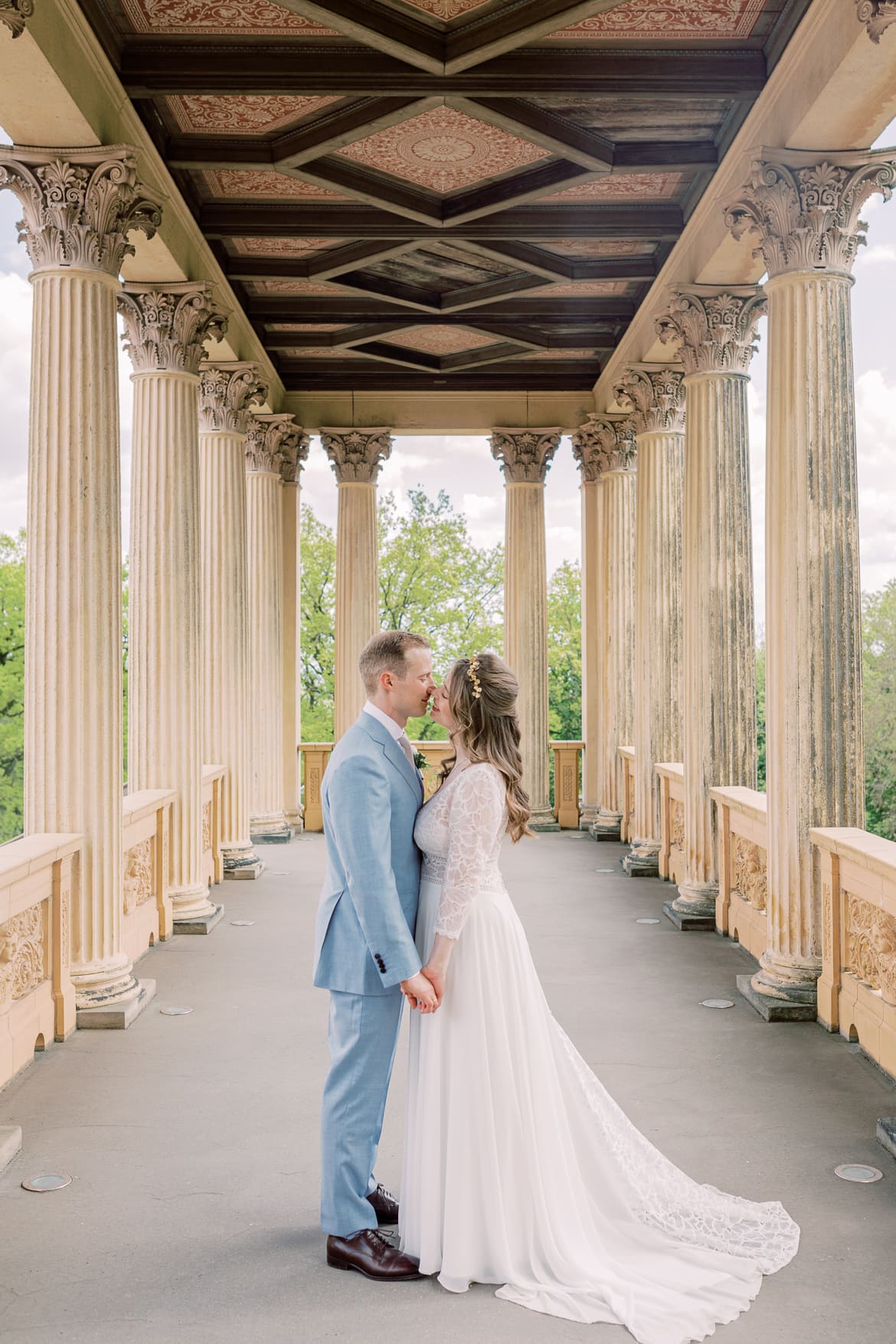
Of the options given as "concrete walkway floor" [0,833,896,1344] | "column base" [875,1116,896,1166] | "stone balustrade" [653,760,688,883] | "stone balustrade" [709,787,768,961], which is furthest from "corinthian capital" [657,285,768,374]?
"column base" [875,1116,896,1166]

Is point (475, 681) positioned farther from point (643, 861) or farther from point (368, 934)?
point (643, 861)

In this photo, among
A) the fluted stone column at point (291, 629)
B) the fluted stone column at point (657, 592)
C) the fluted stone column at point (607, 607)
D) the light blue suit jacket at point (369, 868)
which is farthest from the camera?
the fluted stone column at point (291, 629)

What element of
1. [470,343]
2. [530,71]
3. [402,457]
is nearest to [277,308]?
[470,343]

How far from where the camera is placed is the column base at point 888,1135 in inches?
211

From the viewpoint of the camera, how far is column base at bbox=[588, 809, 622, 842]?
16672mm

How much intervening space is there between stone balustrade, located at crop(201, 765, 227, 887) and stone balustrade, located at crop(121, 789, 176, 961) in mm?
2276

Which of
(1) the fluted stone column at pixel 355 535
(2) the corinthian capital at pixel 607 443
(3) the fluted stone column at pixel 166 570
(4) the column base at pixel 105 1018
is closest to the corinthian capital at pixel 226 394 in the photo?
(3) the fluted stone column at pixel 166 570

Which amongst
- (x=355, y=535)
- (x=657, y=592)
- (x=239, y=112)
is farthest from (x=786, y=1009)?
(x=355, y=535)

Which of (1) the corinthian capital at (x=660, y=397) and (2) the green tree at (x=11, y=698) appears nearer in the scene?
(1) the corinthian capital at (x=660, y=397)

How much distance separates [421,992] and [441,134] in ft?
25.0

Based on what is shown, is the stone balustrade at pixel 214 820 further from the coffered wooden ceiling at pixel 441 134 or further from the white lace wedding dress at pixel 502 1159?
the white lace wedding dress at pixel 502 1159

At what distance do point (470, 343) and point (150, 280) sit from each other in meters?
6.62

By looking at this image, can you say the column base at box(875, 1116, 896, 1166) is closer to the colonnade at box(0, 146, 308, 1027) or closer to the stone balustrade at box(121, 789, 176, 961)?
the colonnade at box(0, 146, 308, 1027)

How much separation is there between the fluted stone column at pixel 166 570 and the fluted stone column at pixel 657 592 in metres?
5.38
